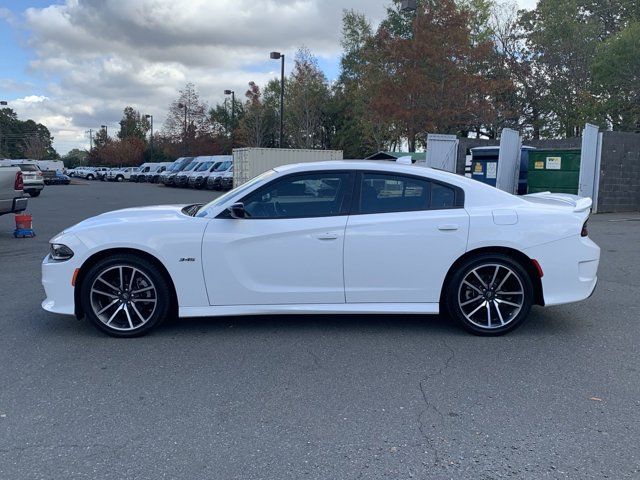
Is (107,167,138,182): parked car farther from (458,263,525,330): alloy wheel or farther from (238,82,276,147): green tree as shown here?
(458,263,525,330): alloy wheel

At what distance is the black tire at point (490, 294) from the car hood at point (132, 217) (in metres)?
2.51

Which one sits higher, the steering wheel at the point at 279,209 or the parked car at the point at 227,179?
the steering wheel at the point at 279,209

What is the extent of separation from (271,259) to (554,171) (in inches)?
534

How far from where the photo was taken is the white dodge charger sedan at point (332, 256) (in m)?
4.78

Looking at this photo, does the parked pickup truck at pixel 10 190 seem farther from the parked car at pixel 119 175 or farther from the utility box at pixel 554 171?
the parked car at pixel 119 175

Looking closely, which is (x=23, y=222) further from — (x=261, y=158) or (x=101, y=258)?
(x=261, y=158)

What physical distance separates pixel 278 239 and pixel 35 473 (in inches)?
99.3

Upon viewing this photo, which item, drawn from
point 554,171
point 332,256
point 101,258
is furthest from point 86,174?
point 332,256

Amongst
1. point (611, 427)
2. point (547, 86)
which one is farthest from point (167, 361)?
point (547, 86)

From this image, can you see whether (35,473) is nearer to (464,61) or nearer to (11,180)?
(11,180)

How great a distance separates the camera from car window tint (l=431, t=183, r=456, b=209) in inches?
195

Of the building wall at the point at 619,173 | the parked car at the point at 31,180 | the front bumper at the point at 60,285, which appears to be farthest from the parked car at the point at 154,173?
the front bumper at the point at 60,285

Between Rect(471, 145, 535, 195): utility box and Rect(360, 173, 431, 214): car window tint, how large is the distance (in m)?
12.8

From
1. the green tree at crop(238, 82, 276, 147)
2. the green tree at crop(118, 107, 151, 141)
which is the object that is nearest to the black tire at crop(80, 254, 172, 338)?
the green tree at crop(238, 82, 276, 147)
